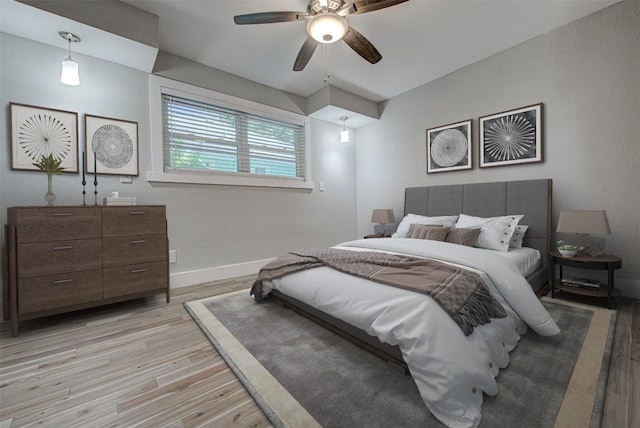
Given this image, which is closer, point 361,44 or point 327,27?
point 327,27

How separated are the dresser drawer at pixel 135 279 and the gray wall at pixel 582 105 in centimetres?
363

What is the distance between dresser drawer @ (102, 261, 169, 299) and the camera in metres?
2.24

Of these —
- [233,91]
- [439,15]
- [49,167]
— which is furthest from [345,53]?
[49,167]

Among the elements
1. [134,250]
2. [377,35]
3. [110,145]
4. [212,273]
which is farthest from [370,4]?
[212,273]

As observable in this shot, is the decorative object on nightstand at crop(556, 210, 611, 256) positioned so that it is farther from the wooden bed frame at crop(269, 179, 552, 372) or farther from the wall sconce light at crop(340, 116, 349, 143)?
the wall sconce light at crop(340, 116, 349, 143)

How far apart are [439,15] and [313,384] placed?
3.13m

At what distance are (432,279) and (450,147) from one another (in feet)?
8.49

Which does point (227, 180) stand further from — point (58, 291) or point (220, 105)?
point (58, 291)

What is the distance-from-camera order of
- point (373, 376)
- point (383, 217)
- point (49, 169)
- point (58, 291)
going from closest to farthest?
point (373, 376) → point (58, 291) → point (49, 169) → point (383, 217)

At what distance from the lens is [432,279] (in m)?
1.52

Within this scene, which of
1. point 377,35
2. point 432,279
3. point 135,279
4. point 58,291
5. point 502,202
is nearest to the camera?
point 432,279

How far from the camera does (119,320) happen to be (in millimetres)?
2189

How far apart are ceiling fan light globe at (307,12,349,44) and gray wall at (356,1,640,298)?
2217mm

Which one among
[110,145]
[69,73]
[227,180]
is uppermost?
[69,73]
